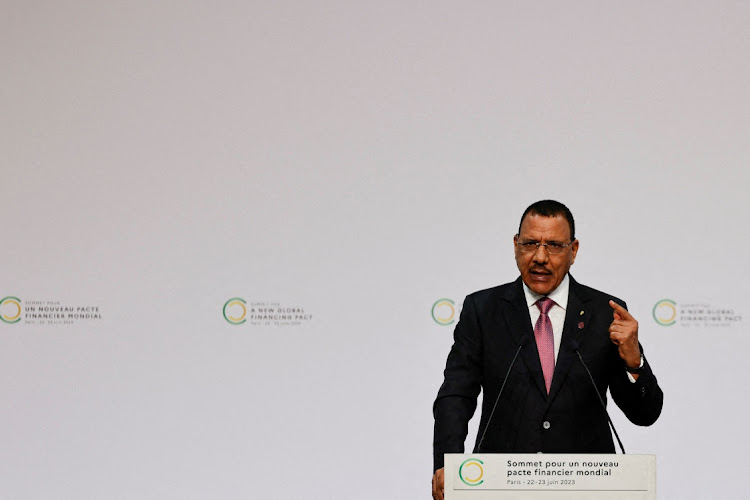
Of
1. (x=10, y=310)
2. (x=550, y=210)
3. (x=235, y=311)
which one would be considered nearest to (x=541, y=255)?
(x=550, y=210)

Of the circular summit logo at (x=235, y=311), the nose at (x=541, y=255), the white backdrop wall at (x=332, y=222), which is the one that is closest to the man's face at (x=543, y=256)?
the nose at (x=541, y=255)

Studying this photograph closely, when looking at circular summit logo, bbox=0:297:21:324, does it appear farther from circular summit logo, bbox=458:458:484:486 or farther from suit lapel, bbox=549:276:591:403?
circular summit logo, bbox=458:458:484:486

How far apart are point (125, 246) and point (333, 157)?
90 centimetres

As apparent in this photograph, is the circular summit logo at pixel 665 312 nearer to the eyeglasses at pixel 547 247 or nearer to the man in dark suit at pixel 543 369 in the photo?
the man in dark suit at pixel 543 369

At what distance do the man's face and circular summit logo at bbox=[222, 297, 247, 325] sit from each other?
4.99 feet

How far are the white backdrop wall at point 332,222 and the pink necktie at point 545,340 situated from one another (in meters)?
1.16

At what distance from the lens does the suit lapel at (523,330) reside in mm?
2539

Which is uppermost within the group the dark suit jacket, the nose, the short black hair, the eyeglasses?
the short black hair

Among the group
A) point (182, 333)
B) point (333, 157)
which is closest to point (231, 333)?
point (182, 333)

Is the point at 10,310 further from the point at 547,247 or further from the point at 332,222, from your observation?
the point at 547,247

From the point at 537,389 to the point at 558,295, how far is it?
0.27 meters

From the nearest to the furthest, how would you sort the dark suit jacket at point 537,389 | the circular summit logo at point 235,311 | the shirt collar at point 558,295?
the dark suit jacket at point 537,389 < the shirt collar at point 558,295 < the circular summit logo at point 235,311

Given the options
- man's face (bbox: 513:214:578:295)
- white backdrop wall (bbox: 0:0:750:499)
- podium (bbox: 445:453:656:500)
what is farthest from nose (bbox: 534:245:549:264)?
white backdrop wall (bbox: 0:0:750:499)

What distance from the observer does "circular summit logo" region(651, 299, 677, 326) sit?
3.73m
